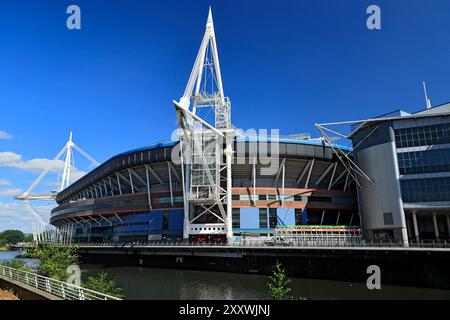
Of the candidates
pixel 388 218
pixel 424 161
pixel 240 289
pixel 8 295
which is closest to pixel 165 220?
pixel 240 289

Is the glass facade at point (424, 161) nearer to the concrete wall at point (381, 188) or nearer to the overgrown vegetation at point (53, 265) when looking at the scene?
the concrete wall at point (381, 188)

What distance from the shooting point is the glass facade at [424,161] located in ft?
143

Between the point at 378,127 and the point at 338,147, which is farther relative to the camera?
the point at 338,147

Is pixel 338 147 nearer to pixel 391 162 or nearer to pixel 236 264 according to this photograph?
pixel 391 162

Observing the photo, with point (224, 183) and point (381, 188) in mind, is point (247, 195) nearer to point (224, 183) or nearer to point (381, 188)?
point (224, 183)

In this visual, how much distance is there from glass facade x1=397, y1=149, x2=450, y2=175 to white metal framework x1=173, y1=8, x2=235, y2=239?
2904 cm

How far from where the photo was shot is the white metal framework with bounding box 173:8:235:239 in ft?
180

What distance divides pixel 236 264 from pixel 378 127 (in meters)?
32.4

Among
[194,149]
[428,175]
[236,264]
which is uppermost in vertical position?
[194,149]

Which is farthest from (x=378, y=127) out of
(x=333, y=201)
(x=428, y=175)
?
(x=333, y=201)

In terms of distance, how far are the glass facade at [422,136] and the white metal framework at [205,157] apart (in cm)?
2854

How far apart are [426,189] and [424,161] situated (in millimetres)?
4208

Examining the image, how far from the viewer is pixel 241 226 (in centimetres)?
5800

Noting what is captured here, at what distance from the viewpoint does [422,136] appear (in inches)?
1804
